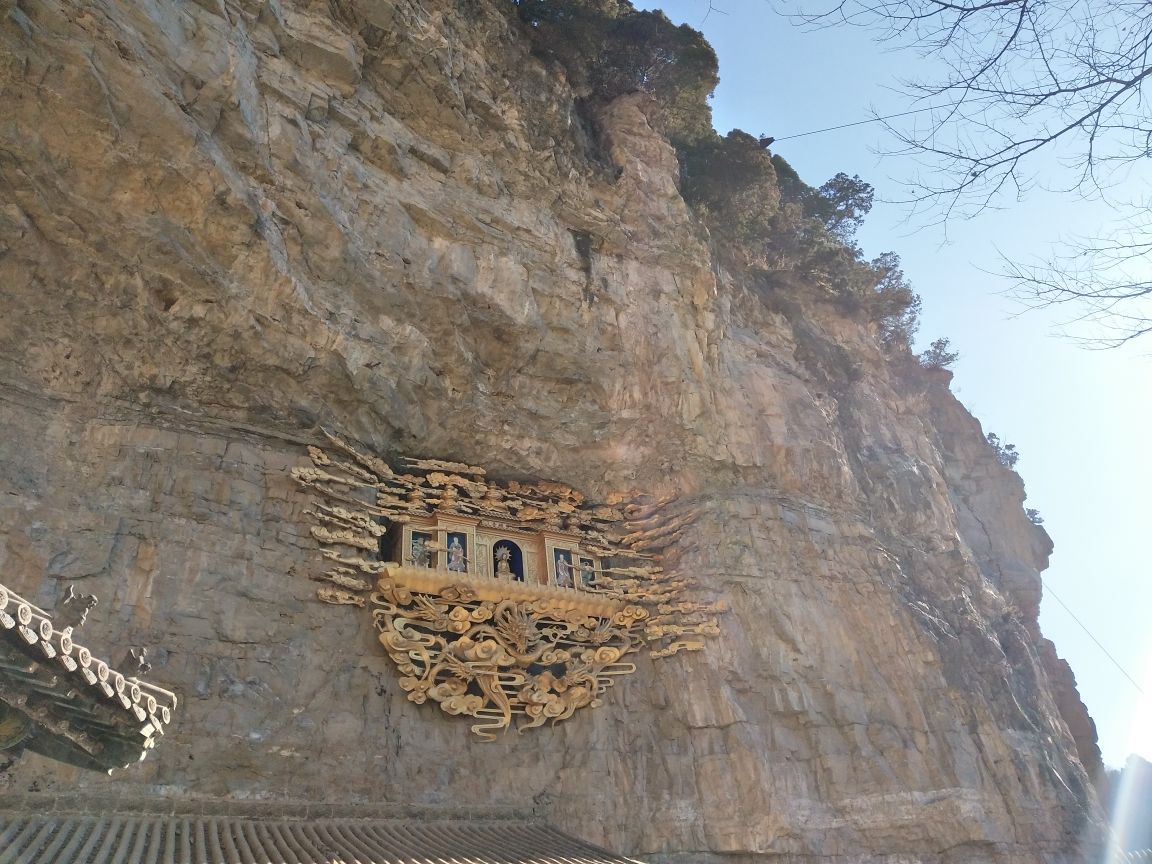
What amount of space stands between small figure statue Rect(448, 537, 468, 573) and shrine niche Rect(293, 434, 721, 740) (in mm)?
13

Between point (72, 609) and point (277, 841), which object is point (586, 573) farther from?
point (72, 609)

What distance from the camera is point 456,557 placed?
10.6 m

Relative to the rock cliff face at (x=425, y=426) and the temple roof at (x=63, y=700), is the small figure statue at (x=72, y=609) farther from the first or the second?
the rock cliff face at (x=425, y=426)

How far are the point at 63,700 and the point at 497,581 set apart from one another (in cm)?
674

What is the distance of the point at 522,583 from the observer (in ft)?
34.3

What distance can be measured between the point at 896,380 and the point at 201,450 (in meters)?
12.6

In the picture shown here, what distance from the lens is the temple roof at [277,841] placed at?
604cm

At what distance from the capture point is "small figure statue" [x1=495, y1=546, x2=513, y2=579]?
10.8 metres

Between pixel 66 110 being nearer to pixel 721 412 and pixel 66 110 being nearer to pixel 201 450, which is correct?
pixel 201 450

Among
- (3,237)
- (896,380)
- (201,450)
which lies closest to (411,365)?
(201,450)

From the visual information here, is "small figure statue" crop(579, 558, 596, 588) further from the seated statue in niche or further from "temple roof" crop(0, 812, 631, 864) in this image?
"temple roof" crop(0, 812, 631, 864)

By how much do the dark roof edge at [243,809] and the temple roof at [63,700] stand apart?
313 cm

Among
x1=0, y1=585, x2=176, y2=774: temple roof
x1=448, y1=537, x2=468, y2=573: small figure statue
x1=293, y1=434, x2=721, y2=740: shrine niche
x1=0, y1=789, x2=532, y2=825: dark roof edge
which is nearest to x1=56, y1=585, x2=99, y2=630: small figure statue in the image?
x1=0, y1=585, x2=176, y2=774: temple roof

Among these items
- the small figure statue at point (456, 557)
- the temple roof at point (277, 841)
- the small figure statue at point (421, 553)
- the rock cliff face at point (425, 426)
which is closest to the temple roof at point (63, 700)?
the temple roof at point (277, 841)
